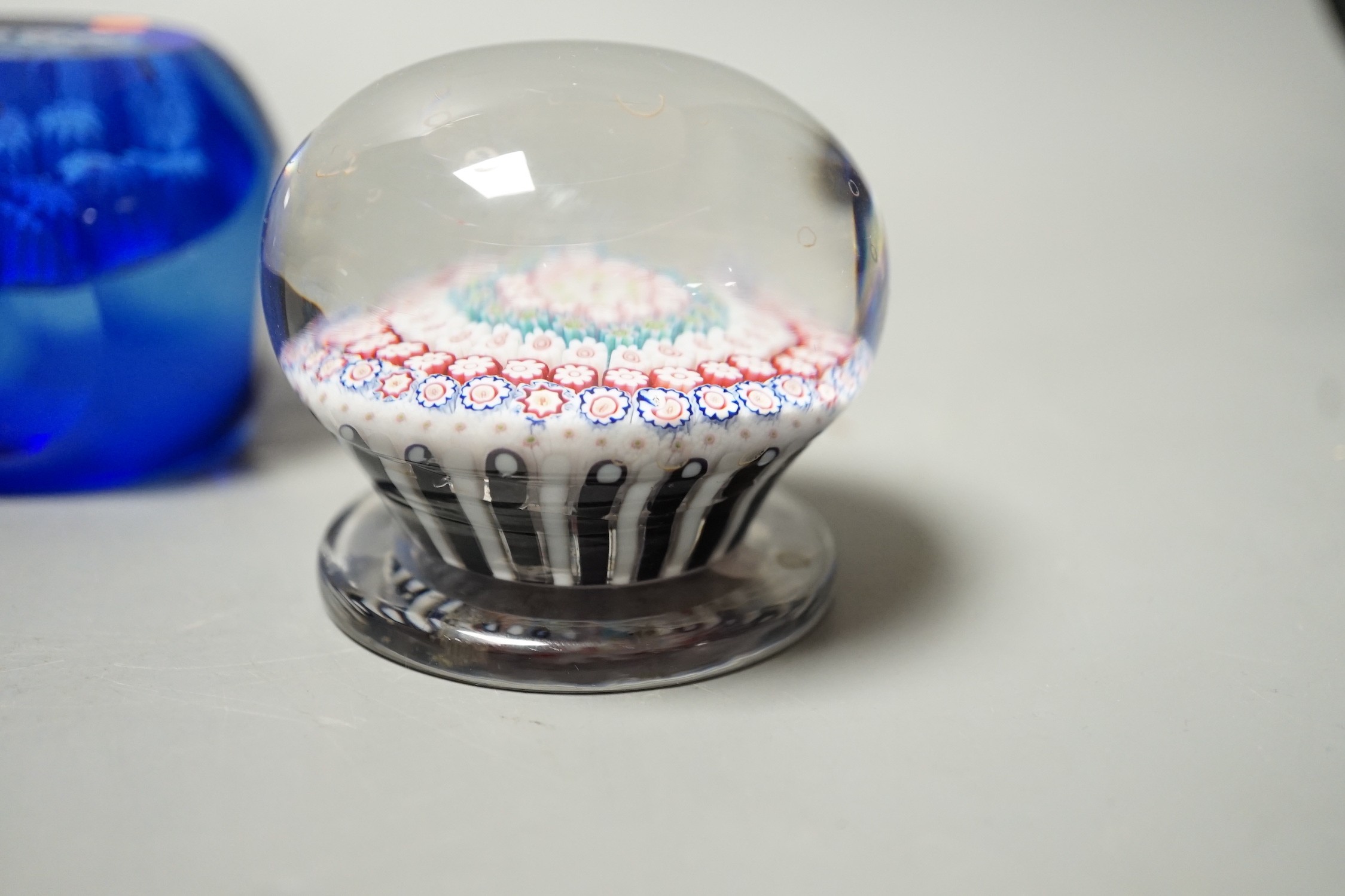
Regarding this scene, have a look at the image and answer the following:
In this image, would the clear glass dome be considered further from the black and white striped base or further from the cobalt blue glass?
the cobalt blue glass

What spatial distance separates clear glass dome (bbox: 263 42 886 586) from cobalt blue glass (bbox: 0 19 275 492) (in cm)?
25

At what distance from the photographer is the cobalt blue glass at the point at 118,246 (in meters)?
1.04

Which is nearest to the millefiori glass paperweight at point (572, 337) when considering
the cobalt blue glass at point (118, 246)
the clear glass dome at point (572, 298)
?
the clear glass dome at point (572, 298)

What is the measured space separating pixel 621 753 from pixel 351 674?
193 millimetres

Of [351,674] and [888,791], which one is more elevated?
[888,791]

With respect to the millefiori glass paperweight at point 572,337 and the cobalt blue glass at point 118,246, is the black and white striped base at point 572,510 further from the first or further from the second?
the cobalt blue glass at point 118,246

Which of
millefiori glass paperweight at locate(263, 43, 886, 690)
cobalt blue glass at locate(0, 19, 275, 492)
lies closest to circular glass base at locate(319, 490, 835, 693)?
millefiori glass paperweight at locate(263, 43, 886, 690)

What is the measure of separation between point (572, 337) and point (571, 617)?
0.59 feet

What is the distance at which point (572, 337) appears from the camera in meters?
0.83

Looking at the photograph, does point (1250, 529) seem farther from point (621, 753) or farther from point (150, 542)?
point (150, 542)

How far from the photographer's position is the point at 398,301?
0.84 meters

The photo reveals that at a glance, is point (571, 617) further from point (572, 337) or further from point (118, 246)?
point (118, 246)

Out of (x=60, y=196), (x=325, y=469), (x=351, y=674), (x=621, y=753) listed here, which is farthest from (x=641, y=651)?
(x=60, y=196)

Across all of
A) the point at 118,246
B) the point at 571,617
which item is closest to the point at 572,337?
the point at 571,617
